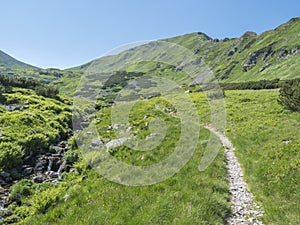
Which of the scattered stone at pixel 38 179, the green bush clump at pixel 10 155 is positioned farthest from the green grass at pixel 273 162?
the green bush clump at pixel 10 155

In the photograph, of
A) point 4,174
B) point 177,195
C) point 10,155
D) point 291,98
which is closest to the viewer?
Result: point 177,195

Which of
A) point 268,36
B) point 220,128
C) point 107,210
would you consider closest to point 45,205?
point 107,210

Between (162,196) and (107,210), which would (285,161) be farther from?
(107,210)

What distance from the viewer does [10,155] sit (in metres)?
16.8

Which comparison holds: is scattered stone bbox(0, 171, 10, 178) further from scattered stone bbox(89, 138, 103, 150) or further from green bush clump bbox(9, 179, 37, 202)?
scattered stone bbox(89, 138, 103, 150)

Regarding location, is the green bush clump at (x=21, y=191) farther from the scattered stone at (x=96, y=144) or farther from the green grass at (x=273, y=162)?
the green grass at (x=273, y=162)

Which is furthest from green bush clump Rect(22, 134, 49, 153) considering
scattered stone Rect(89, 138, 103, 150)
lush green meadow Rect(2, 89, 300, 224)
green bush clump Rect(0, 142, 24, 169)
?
lush green meadow Rect(2, 89, 300, 224)

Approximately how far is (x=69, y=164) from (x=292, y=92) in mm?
24701

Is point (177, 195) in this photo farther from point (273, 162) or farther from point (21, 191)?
point (21, 191)

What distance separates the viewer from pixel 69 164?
1769cm

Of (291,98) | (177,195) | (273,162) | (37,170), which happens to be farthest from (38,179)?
(291,98)

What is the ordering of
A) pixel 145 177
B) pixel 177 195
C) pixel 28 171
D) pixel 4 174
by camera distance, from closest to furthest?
pixel 177 195
pixel 145 177
pixel 4 174
pixel 28 171

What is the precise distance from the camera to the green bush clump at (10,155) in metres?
16.0

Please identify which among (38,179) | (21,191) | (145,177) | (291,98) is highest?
(291,98)
